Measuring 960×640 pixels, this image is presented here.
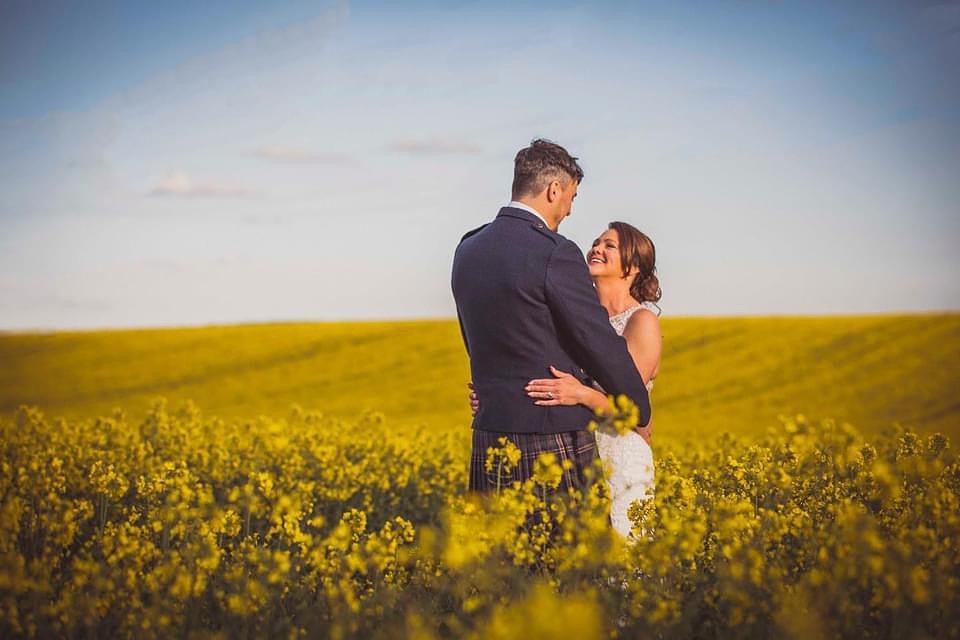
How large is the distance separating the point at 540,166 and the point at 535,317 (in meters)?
0.63

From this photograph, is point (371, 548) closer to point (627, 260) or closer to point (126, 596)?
point (126, 596)

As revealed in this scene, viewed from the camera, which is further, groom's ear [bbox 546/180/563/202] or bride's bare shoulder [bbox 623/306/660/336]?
bride's bare shoulder [bbox 623/306/660/336]

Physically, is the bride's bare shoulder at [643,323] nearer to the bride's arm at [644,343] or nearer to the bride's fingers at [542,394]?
the bride's arm at [644,343]

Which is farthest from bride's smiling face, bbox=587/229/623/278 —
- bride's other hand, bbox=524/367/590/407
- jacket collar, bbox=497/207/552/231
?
bride's other hand, bbox=524/367/590/407

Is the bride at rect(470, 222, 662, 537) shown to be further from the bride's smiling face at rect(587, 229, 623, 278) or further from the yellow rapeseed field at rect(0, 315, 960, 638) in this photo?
the yellow rapeseed field at rect(0, 315, 960, 638)

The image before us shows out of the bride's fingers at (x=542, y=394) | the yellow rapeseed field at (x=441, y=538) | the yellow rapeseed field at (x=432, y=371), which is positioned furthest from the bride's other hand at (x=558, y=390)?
the yellow rapeseed field at (x=432, y=371)

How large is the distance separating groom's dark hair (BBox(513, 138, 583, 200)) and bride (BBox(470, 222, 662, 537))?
2.86 ft

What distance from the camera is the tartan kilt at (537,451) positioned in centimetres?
405

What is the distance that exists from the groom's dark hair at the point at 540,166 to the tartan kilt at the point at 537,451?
1026 mm

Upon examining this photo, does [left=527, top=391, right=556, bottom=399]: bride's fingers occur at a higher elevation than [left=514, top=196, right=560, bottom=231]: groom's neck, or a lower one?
lower

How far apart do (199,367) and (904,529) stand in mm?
24497

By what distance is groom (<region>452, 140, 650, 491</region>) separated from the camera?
386 cm

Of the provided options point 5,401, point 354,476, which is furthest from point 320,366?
point 354,476

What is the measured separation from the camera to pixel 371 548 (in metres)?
3.42
